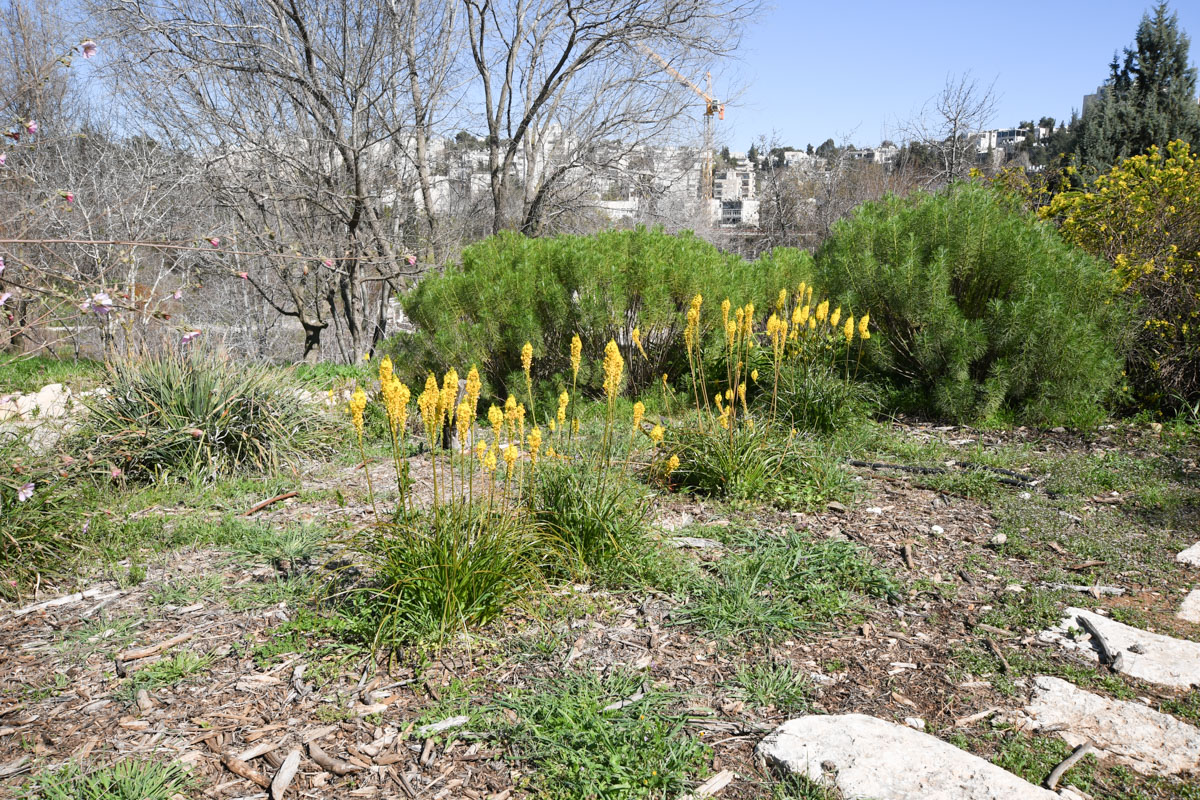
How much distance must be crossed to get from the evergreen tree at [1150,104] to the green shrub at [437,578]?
2056 cm

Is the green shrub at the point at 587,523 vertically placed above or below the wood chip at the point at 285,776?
above

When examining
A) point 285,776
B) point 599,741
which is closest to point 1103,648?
point 599,741

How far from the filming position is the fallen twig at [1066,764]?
2105mm

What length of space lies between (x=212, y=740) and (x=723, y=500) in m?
2.81

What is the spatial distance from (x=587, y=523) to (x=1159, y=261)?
6.06 metres

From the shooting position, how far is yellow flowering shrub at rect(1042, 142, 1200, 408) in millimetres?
6203

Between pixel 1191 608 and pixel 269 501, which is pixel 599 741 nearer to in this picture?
pixel 1191 608

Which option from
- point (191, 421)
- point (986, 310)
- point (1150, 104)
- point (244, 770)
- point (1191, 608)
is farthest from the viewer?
point (1150, 104)

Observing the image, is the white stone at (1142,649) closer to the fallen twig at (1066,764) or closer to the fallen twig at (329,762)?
the fallen twig at (1066,764)

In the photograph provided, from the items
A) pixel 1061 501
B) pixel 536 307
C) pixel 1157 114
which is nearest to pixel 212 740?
pixel 1061 501

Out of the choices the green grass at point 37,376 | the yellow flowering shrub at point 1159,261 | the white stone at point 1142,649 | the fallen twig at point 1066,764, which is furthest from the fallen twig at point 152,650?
the yellow flowering shrub at point 1159,261

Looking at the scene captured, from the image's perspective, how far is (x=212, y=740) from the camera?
226 centimetres

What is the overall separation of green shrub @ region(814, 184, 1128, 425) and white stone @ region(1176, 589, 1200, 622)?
2784mm

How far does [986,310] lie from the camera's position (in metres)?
6.11
